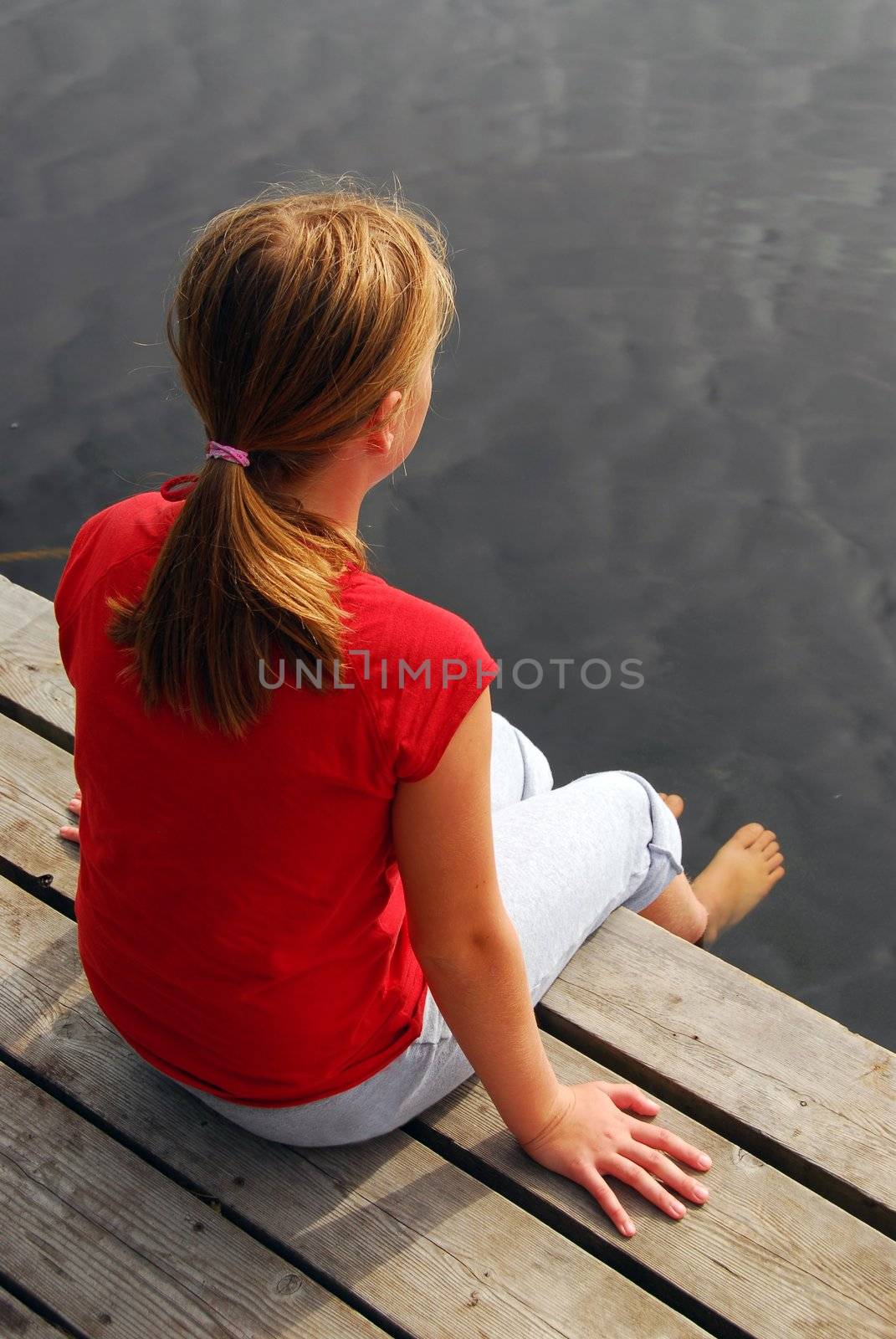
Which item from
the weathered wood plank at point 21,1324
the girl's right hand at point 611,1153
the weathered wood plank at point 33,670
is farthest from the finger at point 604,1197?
the weathered wood plank at point 33,670

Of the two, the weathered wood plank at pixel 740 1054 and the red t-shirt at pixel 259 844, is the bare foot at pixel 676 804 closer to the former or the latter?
the weathered wood plank at pixel 740 1054

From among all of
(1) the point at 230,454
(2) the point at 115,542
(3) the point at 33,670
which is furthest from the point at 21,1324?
(3) the point at 33,670

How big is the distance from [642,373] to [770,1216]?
9.83 ft

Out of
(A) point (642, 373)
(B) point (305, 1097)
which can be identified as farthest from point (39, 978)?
(A) point (642, 373)

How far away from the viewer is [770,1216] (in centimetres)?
172

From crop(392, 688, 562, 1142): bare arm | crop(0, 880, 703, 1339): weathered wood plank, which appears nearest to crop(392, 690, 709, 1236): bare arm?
crop(392, 688, 562, 1142): bare arm

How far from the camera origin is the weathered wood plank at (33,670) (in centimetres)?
249

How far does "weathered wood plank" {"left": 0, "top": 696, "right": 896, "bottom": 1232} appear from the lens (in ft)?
5.93

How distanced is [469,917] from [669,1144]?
59cm

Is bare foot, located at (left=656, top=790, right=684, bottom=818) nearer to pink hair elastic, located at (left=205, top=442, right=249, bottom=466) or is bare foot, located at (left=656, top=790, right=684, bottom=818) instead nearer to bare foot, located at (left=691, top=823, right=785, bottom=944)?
bare foot, located at (left=691, top=823, right=785, bottom=944)

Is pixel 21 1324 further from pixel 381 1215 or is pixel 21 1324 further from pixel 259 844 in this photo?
pixel 259 844

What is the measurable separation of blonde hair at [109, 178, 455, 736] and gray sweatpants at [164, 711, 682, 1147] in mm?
613

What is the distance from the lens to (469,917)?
143 centimetres

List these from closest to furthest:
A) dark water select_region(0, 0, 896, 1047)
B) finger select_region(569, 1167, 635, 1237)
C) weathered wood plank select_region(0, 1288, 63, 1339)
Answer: weathered wood plank select_region(0, 1288, 63, 1339) → finger select_region(569, 1167, 635, 1237) → dark water select_region(0, 0, 896, 1047)
